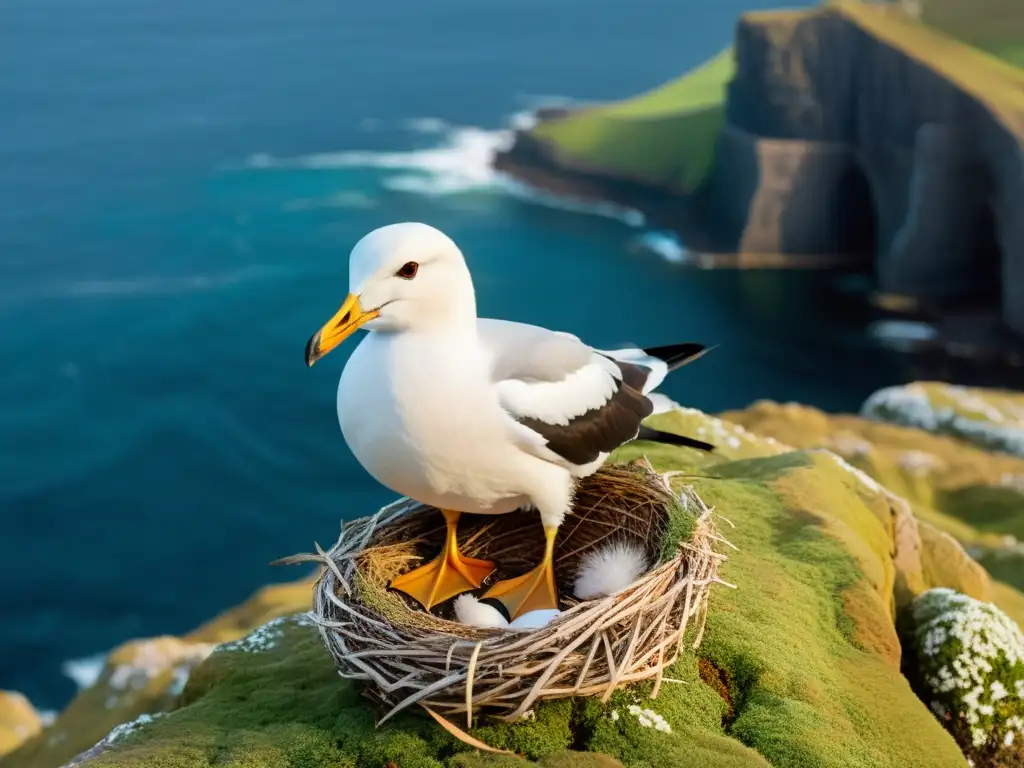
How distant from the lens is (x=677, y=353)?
30.2ft

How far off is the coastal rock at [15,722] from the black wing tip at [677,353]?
17.5 meters

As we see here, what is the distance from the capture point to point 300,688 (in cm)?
816

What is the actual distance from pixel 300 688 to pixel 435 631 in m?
2.26

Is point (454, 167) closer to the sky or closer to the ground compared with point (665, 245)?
closer to the sky

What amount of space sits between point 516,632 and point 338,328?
2160mm

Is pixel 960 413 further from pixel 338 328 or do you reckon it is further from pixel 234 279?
pixel 234 279

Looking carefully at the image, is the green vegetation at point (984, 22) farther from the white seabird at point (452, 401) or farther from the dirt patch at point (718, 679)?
the dirt patch at point (718, 679)

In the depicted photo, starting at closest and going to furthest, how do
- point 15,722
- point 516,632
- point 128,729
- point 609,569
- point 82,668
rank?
point 516,632
point 609,569
point 128,729
point 15,722
point 82,668

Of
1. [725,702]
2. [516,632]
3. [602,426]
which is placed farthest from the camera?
[602,426]

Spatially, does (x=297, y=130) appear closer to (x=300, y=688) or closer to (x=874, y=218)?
(x=874, y=218)

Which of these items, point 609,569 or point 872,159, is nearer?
point 609,569

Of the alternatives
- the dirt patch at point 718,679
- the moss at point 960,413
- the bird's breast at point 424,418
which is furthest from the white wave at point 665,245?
the bird's breast at point 424,418

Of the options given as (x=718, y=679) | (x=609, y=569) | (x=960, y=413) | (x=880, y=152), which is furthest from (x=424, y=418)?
(x=880, y=152)

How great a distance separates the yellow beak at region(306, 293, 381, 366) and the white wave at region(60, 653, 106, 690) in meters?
27.1
